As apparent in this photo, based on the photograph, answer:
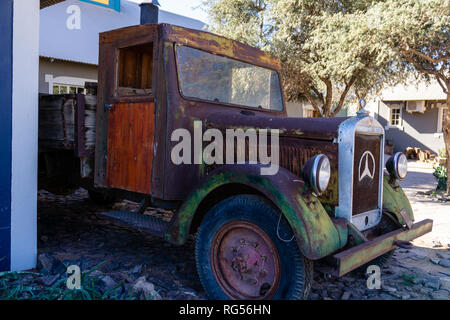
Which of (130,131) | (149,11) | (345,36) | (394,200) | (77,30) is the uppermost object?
(77,30)

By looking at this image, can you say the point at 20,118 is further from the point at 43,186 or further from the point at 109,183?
the point at 43,186

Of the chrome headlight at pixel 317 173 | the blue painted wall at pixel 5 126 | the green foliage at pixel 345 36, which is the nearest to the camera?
the chrome headlight at pixel 317 173

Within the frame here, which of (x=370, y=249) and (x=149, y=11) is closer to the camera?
(x=370, y=249)

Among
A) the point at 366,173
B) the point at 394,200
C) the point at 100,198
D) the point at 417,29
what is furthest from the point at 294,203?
the point at 417,29

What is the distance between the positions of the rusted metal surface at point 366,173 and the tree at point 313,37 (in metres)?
4.71

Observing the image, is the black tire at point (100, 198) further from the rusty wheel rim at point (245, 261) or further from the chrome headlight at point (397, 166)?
the chrome headlight at point (397, 166)

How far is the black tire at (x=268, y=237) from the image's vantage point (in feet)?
7.54

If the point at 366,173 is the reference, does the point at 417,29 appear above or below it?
above

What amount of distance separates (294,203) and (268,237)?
1.01ft

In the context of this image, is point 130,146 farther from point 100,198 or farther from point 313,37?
point 313,37

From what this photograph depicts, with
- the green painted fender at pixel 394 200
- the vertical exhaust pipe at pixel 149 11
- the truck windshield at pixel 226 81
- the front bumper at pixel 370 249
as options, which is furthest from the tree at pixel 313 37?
the front bumper at pixel 370 249

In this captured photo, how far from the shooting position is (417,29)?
6.64m

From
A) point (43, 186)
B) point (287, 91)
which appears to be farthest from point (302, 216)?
point (287, 91)

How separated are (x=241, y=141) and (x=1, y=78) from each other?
199cm
